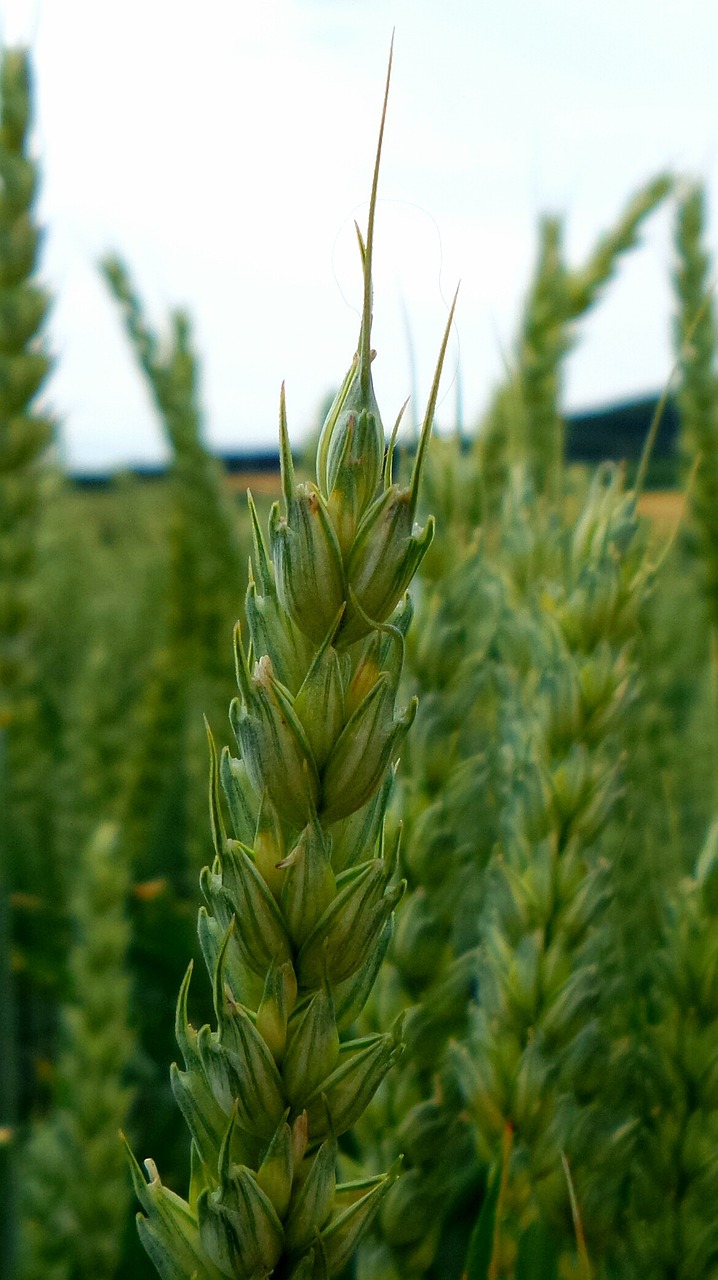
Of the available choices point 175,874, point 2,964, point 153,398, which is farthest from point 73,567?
point 2,964

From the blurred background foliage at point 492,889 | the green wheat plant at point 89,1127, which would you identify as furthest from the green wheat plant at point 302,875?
the green wheat plant at point 89,1127

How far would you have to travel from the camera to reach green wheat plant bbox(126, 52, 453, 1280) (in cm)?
34

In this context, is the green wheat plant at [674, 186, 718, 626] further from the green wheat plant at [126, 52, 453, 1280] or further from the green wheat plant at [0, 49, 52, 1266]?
the green wheat plant at [126, 52, 453, 1280]

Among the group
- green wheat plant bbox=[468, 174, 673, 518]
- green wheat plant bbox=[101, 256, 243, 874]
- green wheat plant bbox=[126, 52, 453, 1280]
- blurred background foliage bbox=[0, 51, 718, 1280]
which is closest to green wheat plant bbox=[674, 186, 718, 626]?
blurred background foliage bbox=[0, 51, 718, 1280]

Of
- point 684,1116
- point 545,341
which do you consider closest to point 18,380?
point 545,341

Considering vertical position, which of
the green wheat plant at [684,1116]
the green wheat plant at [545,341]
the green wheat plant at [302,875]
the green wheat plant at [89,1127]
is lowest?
the green wheat plant at [89,1127]

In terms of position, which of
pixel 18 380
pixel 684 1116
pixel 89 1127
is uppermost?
pixel 18 380

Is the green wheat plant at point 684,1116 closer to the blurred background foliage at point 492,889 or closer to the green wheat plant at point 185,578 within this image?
the blurred background foliage at point 492,889

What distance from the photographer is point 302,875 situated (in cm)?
34

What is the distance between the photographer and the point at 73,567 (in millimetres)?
3012

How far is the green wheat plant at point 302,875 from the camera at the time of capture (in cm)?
34

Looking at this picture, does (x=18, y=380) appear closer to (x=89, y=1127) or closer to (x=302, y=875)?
(x=89, y=1127)

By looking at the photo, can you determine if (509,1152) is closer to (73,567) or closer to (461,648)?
(461,648)

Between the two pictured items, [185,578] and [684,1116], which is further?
[185,578]
